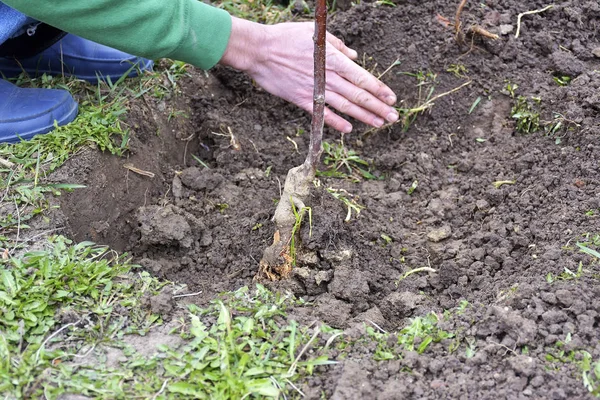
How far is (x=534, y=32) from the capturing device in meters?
3.16

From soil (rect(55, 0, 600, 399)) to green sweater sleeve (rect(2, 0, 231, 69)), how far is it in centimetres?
47

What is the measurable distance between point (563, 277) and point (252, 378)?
1.08 m

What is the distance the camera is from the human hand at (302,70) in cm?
273

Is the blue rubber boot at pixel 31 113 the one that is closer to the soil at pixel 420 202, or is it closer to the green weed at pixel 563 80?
the soil at pixel 420 202

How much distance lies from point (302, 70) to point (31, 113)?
1211 millimetres

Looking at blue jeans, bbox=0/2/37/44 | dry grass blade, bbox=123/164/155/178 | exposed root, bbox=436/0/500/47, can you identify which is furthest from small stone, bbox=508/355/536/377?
blue jeans, bbox=0/2/37/44

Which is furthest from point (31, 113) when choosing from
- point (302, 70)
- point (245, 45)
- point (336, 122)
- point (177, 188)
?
point (336, 122)

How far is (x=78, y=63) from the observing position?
3055 mm

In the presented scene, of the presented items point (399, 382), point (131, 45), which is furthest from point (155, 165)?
point (399, 382)

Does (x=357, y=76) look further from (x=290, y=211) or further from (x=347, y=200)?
(x=290, y=211)

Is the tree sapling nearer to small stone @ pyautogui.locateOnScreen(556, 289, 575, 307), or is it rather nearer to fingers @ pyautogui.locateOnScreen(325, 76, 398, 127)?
fingers @ pyautogui.locateOnScreen(325, 76, 398, 127)

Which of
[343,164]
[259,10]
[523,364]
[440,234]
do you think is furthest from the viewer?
[259,10]

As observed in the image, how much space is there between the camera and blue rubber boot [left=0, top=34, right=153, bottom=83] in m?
3.04


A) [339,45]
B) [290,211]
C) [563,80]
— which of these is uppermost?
[339,45]
